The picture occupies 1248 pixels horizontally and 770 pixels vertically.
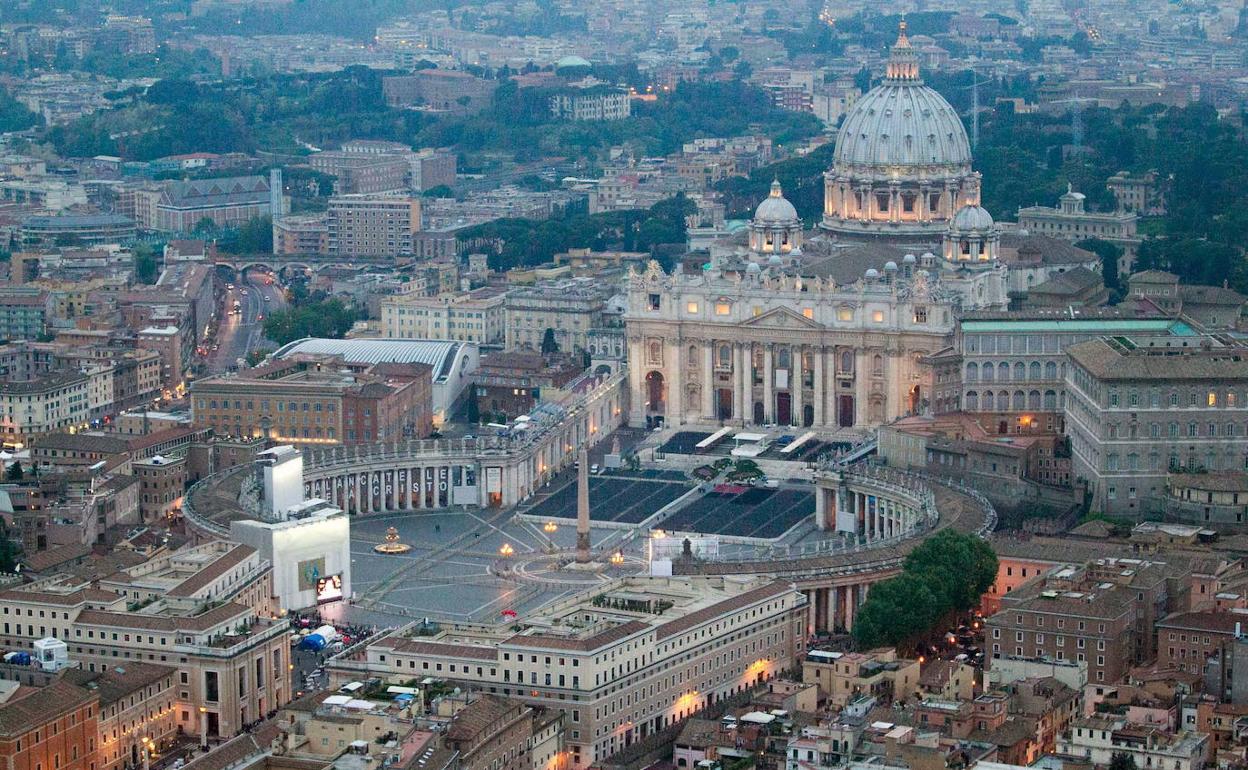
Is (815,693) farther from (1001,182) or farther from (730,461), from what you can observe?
(1001,182)

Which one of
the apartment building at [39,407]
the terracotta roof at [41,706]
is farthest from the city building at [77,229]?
the terracotta roof at [41,706]

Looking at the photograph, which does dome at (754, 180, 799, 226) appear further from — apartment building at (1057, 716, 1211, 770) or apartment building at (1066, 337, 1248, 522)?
apartment building at (1057, 716, 1211, 770)

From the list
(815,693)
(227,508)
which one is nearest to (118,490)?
(227,508)

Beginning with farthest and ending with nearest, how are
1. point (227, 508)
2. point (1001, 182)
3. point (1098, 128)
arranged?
point (1098, 128) < point (1001, 182) < point (227, 508)

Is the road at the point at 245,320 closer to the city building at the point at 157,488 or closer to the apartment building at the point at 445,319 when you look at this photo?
the apartment building at the point at 445,319

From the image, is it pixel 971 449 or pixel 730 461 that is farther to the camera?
pixel 730 461

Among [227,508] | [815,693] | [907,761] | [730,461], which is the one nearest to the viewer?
[907,761]

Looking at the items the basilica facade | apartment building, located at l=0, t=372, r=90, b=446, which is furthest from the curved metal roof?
apartment building, located at l=0, t=372, r=90, b=446
